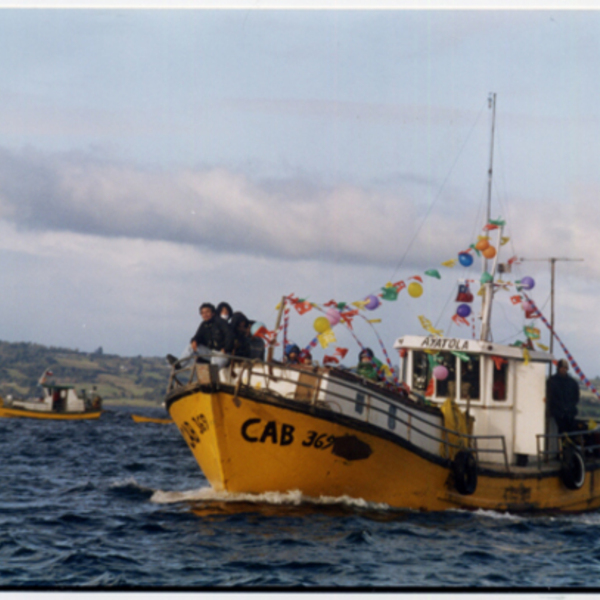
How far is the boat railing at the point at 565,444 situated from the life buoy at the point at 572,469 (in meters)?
0.15

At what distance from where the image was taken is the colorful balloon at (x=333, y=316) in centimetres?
1502

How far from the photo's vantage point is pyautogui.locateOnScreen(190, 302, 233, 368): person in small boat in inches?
571

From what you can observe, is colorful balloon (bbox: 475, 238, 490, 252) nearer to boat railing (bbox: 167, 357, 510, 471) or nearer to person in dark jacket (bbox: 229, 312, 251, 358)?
boat railing (bbox: 167, 357, 510, 471)

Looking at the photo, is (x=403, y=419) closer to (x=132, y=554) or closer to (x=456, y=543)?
(x=456, y=543)

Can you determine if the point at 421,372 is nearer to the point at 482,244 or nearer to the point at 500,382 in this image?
the point at 500,382

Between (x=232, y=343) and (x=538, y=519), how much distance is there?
22.8 ft

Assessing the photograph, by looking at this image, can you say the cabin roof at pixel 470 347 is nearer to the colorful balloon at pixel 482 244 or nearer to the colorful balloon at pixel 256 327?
the colorful balloon at pixel 482 244

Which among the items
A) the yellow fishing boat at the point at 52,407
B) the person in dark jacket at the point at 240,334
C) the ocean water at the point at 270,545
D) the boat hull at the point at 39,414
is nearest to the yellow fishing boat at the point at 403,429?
the person in dark jacket at the point at 240,334

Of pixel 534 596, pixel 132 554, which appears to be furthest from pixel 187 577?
pixel 534 596

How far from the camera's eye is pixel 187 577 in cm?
991

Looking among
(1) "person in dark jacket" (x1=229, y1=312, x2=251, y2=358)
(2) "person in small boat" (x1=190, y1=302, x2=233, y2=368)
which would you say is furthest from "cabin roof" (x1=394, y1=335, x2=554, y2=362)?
(2) "person in small boat" (x1=190, y1=302, x2=233, y2=368)

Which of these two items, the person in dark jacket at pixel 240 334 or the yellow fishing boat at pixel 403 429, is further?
the person in dark jacket at pixel 240 334

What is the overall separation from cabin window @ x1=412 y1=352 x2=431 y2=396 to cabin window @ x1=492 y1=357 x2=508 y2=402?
1.39 m

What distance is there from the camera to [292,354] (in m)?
15.8
